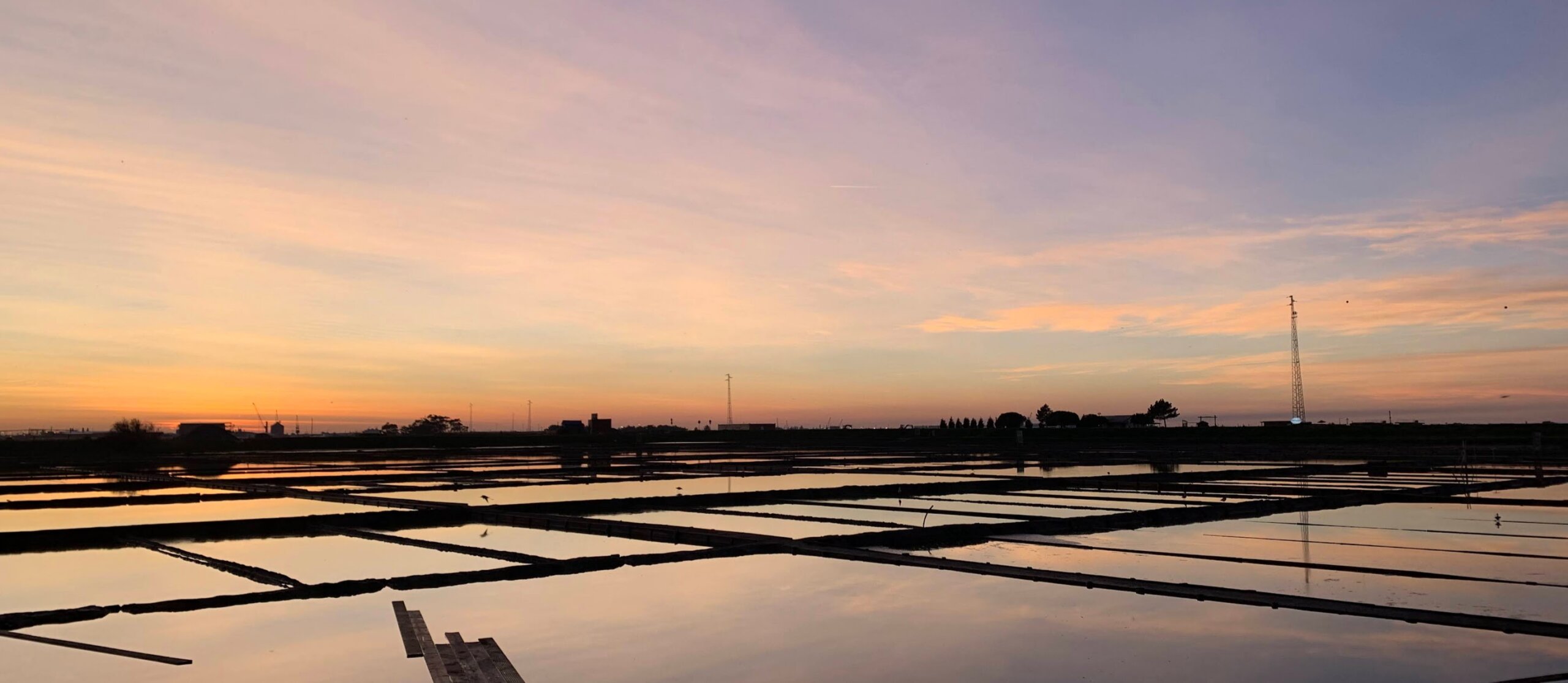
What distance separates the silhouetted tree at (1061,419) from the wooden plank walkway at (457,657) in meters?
172

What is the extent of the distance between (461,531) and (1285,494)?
20522mm

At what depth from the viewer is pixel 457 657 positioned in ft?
34.0

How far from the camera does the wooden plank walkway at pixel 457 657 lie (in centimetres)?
959

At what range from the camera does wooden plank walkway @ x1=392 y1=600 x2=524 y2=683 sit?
9.59 meters

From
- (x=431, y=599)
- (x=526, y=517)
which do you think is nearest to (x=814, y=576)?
(x=431, y=599)

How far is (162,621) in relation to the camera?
12.4 meters

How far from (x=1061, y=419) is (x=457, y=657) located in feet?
581

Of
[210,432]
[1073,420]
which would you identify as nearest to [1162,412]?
[1073,420]

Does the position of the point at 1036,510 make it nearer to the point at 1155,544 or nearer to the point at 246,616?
the point at 1155,544

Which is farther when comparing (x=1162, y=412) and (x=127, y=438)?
(x=1162, y=412)

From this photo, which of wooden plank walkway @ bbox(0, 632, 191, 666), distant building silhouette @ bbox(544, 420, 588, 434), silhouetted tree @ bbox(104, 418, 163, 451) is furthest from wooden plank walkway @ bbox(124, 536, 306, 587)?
distant building silhouette @ bbox(544, 420, 588, 434)

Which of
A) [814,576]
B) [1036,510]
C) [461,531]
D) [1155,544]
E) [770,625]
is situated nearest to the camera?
[770,625]

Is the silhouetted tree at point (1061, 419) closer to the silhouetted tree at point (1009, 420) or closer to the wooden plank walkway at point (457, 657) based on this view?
the silhouetted tree at point (1009, 420)

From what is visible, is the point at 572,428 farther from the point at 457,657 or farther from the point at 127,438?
the point at 457,657
